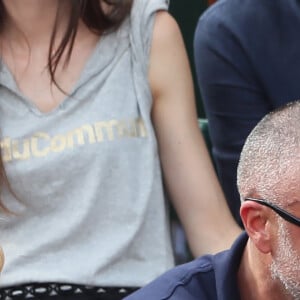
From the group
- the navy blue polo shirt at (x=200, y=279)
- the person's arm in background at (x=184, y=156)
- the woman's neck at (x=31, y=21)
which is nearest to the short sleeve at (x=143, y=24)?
the person's arm in background at (x=184, y=156)

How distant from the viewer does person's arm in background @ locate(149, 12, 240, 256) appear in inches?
89.0

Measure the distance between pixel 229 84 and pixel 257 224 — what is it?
0.79 m

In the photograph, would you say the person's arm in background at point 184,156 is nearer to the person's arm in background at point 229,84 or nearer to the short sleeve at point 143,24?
the short sleeve at point 143,24

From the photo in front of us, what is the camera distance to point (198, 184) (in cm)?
226

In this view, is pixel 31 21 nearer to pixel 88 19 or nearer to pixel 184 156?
pixel 88 19

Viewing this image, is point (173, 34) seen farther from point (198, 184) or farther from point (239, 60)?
point (198, 184)

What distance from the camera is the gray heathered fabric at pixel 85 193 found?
218 centimetres

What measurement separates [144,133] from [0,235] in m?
0.37

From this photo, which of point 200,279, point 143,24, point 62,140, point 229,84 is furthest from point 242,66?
point 200,279

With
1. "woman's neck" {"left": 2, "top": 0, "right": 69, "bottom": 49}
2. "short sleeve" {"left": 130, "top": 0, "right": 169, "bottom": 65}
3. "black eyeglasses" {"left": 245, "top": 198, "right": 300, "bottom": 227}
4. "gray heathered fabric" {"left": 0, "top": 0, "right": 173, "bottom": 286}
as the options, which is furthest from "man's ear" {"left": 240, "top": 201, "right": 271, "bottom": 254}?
"woman's neck" {"left": 2, "top": 0, "right": 69, "bottom": 49}

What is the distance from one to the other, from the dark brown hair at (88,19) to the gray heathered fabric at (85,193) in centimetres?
11

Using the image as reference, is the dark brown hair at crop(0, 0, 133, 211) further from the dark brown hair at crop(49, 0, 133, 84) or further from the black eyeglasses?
the black eyeglasses

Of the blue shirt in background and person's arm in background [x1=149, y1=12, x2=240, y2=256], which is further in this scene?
the blue shirt in background

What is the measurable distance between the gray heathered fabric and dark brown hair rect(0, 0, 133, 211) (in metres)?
0.11
